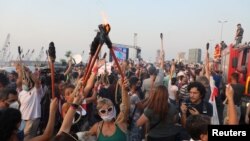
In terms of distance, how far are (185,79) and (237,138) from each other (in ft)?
26.2

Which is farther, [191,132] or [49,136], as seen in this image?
[49,136]

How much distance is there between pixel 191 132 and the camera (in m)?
3.76

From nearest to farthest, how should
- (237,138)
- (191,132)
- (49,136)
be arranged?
(237,138)
(191,132)
(49,136)

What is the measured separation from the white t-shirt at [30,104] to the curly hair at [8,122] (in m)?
4.08

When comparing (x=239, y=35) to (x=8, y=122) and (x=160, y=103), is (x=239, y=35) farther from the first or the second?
(x=8, y=122)

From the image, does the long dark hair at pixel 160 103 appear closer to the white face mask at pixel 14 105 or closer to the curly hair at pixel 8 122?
the white face mask at pixel 14 105

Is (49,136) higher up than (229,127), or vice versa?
(229,127)

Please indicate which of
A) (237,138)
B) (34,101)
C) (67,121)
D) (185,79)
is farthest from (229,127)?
(185,79)

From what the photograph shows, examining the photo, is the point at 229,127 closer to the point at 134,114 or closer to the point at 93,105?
the point at 134,114

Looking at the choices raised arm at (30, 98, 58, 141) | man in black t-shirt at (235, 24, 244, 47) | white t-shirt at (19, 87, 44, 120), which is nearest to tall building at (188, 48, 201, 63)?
man in black t-shirt at (235, 24, 244, 47)

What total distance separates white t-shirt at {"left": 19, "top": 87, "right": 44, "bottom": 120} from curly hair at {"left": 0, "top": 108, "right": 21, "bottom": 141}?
4.08m

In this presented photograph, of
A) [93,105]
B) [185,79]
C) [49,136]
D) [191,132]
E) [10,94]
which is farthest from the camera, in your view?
[185,79]

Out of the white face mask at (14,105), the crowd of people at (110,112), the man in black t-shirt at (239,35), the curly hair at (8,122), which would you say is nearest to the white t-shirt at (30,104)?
the crowd of people at (110,112)

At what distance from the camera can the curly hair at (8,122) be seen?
3.48 metres
